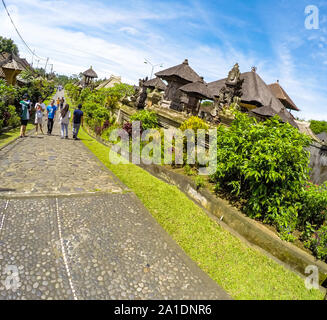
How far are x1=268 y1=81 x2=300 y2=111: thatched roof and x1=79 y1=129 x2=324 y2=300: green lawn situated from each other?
1001 inches

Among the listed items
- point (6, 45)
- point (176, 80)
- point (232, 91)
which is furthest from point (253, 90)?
point (6, 45)

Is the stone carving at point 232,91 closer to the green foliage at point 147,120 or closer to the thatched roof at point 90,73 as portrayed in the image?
the green foliage at point 147,120

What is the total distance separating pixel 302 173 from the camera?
504 centimetres

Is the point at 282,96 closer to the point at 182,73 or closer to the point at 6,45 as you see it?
the point at 182,73

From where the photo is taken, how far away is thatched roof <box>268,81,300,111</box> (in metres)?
25.8

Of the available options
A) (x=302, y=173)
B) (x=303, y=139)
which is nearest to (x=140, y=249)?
(x=302, y=173)

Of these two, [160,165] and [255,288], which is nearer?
[255,288]

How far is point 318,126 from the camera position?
6162 centimetres

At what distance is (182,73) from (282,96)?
13741mm

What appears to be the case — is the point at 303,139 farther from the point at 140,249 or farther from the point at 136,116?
the point at 136,116

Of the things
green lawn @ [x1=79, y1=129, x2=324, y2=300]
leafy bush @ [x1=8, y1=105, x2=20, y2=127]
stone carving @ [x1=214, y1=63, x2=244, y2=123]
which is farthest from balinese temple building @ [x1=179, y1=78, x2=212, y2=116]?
green lawn @ [x1=79, y1=129, x2=324, y2=300]

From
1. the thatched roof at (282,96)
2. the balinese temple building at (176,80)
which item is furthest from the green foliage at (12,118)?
the thatched roof at (282,96)
